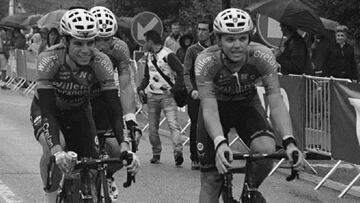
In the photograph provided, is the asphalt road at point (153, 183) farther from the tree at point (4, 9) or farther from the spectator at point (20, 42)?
the tree at point (4, 9)

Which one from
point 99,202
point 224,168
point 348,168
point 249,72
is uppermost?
point 249,72

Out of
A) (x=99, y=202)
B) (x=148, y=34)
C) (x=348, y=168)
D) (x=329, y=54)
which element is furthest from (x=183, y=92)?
(x=99, y=202)

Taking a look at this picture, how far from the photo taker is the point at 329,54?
15.6 metres

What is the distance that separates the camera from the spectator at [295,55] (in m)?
12.9

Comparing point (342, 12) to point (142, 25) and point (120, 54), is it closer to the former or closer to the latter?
point (142, 25)

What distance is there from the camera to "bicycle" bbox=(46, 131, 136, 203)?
6.56m

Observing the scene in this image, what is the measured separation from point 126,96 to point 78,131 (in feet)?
3.64

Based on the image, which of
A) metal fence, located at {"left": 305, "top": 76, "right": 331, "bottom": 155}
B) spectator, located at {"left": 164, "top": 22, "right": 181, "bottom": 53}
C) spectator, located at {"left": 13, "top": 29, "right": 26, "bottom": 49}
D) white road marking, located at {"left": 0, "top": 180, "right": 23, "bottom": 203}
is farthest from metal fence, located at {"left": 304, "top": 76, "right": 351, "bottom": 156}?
spectator, located at {"left": 13, "top": 29, "right": 26, "bottom": 49}

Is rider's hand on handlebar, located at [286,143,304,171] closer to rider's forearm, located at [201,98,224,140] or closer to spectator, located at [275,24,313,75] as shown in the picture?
rider's forearm, located at [201,98,224,140]

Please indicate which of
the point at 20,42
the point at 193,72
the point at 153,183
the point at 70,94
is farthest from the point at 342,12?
the point at 70,94

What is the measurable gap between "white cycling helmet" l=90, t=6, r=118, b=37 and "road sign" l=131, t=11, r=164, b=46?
38.5 ft

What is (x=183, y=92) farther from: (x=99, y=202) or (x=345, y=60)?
(x=99, y=202)

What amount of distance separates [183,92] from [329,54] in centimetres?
390

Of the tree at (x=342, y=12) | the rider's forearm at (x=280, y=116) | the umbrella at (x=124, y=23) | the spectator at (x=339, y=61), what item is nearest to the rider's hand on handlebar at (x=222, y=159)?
the rider's forearm at (x=280, y=116)
